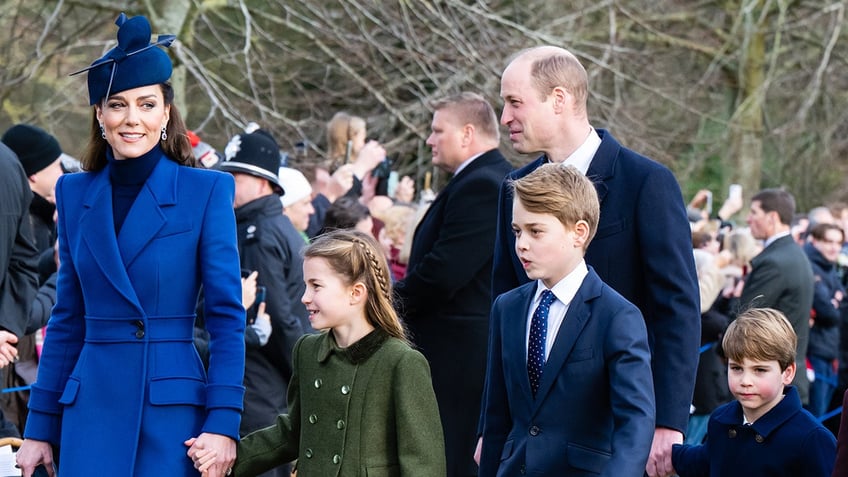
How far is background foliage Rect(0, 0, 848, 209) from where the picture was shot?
37.3 feet

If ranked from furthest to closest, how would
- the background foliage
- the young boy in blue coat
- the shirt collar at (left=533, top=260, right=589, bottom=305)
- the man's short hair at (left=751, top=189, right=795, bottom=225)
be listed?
the background foliage, the man's short hair at (left=751, top=189, right=795, bottom=225), the young boy in blue coat, the shirt collar at (left=533, top=260, right=589, bottom=305)

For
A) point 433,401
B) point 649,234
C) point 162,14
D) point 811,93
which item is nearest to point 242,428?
point 433,401

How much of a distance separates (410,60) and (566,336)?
800cm

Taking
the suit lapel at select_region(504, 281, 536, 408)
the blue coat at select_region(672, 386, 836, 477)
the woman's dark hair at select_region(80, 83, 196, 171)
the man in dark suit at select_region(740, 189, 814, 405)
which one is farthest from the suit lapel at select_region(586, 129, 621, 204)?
the man in dark suit at select_region(740, 189, 814, 405)

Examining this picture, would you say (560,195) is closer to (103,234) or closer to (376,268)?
(376,268)

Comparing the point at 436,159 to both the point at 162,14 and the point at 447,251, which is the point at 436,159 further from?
the point at 162,14

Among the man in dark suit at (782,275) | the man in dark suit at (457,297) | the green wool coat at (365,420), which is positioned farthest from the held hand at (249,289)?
the man in dark suit at (782,275)

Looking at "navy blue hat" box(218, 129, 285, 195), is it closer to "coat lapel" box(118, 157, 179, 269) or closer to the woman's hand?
"coat lapel" box(118, 157, 179, 269)

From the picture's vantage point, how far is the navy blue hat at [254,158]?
6.65 meters

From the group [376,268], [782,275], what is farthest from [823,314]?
[376,268]

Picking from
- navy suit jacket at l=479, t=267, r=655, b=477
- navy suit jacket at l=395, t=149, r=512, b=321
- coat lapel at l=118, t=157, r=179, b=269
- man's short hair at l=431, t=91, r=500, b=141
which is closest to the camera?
navy suit jacket at l=479, t=267, r=655, b=477

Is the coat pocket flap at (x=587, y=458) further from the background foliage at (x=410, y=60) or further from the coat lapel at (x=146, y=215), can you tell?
the background foliage at (x=410, y=60)

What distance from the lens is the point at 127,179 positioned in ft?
14.5

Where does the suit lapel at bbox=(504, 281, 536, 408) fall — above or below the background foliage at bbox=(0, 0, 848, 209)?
below
